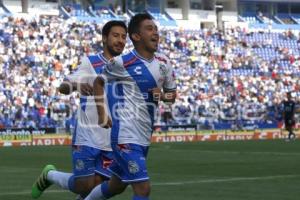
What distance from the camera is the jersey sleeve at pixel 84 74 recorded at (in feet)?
35.6

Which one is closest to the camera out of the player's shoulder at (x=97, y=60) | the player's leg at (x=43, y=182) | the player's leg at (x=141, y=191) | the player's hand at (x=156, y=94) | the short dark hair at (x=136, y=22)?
the player's leg at (x=141, y=191)

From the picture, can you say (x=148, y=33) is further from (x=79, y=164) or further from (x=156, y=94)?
(x=79, y=164)

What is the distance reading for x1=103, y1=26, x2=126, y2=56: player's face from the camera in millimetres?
10938

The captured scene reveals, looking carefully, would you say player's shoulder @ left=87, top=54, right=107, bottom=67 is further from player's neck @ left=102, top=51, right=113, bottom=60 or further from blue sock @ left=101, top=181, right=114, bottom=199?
blue sock @ left=101, top=181, right=114, bottom=199

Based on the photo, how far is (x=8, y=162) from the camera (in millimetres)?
25031

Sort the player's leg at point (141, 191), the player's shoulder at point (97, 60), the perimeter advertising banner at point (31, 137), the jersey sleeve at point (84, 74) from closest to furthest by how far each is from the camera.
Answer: the player's leg at point (141, 191) < the jersey sleeve at point (84, 74) < the player's shoulder at point (97, 60) < the perimeter advertising banner at point (31, 137)

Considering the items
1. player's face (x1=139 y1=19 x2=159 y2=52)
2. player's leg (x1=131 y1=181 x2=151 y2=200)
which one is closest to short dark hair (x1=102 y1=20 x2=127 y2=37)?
player's face (x1=139 y1=19 x2=159 y2=52)

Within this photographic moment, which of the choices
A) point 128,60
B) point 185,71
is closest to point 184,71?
point 185,71

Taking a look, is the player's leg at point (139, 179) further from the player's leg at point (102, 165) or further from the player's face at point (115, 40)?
the player's face at point (115, 40)

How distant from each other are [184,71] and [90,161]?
137ft

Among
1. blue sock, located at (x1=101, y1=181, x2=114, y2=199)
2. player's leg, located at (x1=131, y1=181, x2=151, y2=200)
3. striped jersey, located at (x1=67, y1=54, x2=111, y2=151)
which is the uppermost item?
striped jersey, located at (x1=67, y1=54, x2=111, y2=151)

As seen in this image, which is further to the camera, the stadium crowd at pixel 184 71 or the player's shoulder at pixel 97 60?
the stadium crowd at pixel 184 71

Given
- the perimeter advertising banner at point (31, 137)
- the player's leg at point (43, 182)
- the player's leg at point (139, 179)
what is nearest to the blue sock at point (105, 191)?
the player's leg at point (139, 179)

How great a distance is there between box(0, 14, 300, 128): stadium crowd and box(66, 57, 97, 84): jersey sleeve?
2767 centimetres
